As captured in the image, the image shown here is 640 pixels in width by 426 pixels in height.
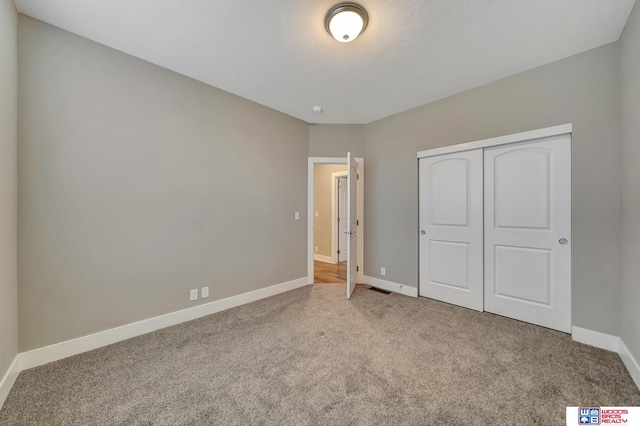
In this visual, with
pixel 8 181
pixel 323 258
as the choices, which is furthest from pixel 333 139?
pixel 8 181

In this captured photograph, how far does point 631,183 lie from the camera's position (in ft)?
6.05

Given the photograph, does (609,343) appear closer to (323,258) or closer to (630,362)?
(630,362)

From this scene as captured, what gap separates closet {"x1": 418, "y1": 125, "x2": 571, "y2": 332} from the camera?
2.38 m

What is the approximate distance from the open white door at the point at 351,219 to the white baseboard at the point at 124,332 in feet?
3.83

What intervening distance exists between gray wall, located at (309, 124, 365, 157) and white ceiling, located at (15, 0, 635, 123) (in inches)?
42.4

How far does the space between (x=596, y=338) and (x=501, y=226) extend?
1167 millimetres

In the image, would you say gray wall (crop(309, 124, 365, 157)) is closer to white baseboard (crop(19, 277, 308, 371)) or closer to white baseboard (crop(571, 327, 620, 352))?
white baseboard (crop(19, 277, 308, 371))

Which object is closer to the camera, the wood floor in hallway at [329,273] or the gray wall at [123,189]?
the gray wall at [123,189]

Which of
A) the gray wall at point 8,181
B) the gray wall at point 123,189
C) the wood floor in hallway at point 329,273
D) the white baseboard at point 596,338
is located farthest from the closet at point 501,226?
the gray wall at point 8,181

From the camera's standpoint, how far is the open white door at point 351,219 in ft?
10.8

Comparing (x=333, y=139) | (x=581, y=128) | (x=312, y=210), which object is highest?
(x=333, y=139)

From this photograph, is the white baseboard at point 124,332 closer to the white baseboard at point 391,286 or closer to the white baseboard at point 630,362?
the white baseboard at point 391,286
